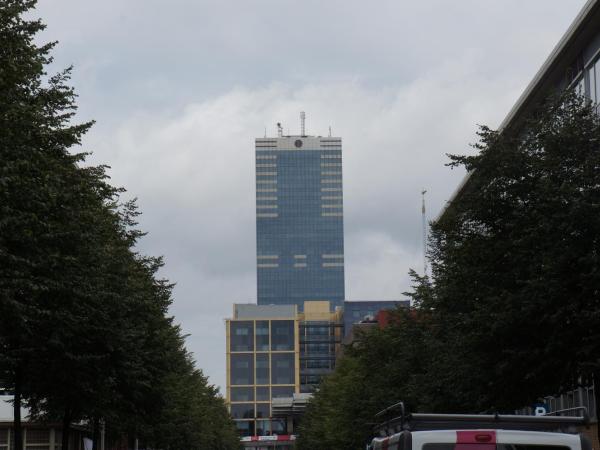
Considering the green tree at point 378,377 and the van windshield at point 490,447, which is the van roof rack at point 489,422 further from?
the green tree at point 378,377

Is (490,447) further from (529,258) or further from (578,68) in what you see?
(578,68)

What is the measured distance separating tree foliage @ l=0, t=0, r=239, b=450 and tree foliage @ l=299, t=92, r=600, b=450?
9875 millimetres

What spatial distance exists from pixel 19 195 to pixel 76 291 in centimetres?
449

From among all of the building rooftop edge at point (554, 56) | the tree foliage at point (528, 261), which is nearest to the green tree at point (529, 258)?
the tree foliage at point (528, 261)

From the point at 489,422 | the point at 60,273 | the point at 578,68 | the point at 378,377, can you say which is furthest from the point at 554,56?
the point at 489,422

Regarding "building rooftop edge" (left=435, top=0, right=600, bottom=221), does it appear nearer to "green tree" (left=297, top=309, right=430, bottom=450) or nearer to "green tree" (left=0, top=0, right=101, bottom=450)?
"green tree" (left=297, top=309, right=430, bottom=450)

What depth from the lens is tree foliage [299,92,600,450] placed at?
87.4ft

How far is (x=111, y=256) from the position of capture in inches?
1385

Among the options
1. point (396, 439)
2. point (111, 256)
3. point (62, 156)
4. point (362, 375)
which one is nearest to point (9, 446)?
point (362, 375)

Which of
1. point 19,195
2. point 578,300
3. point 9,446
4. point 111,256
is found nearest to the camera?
point 19,195

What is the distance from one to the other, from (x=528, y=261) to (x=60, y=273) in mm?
11420

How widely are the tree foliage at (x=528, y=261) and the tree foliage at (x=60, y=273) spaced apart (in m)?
9.87

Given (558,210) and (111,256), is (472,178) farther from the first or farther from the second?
(111,256)

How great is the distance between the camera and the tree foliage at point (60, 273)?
22.3 meters
